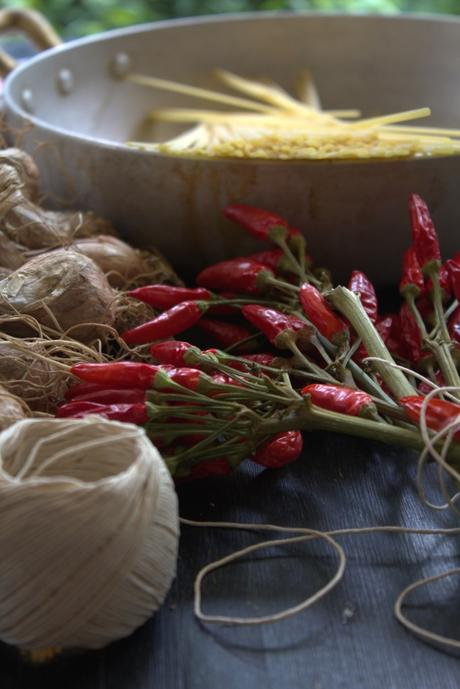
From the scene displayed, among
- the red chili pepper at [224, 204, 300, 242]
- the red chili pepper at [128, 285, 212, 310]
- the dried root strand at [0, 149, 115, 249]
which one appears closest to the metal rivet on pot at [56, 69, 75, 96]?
the dried root strand at [0, 149, 115, 249]

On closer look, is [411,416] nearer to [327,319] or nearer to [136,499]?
[327,319]

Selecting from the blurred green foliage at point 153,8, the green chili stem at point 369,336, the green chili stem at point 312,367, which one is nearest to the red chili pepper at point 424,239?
the green chili stem at point 369,336

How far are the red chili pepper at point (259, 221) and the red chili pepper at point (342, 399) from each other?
349 mm

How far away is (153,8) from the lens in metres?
3.42

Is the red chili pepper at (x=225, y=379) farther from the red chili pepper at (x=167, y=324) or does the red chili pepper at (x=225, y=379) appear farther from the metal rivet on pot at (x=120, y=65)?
the metal rivet on pot at (x=120, y=65)

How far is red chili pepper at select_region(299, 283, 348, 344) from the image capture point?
3.58ft

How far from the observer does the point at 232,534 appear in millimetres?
958

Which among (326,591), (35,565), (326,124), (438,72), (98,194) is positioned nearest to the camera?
(35,565)

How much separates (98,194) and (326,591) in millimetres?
814

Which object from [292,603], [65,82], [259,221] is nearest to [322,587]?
[292,603]

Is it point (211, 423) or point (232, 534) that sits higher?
point (211, 423)

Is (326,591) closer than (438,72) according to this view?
Yes

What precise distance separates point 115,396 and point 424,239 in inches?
19.7

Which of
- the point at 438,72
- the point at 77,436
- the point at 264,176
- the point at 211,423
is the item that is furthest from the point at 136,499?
the point at 438,72
